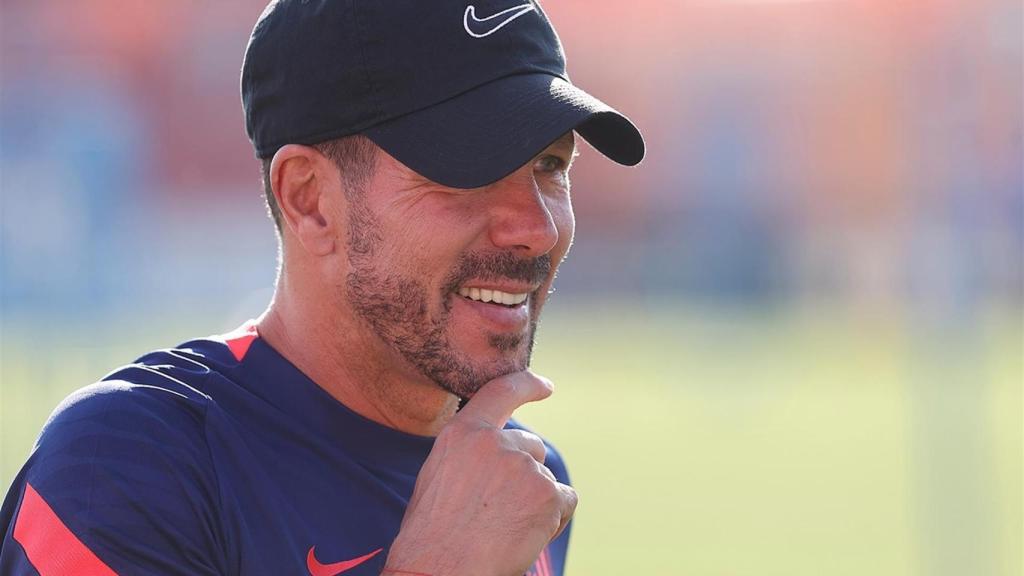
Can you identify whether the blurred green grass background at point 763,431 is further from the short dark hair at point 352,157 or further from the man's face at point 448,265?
the short dark hair at point 352,157

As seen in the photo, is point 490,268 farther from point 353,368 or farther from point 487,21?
point 487,21

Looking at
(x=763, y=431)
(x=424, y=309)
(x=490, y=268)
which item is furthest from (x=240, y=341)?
(x=763, y=431)

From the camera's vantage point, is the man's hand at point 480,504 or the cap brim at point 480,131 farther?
the cap brim at point 480,131

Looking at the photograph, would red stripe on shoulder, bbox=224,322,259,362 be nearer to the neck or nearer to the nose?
the neck

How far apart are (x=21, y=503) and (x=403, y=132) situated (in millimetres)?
838

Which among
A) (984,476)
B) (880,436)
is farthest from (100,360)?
(984,476)

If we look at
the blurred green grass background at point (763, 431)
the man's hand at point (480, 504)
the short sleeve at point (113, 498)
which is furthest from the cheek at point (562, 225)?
the blurred green grass background at point (763, 431)

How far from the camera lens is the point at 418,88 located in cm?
202

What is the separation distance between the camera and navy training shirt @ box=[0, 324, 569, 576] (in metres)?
1.70

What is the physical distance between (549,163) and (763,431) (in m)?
10.4

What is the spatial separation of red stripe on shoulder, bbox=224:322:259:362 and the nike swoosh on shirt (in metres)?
0.42

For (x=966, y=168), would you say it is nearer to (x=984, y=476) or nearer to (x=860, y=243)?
(x=984, y=476)

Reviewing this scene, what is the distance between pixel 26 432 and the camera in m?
8.62

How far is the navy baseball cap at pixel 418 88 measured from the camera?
2.00m
